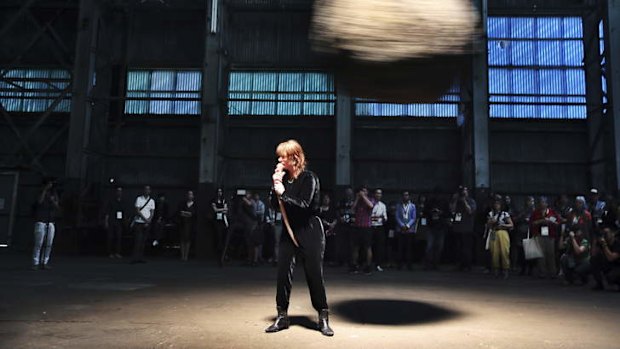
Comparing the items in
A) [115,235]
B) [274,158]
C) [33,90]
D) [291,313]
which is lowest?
[291,313]

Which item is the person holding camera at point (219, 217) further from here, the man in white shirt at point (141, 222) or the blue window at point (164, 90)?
the blue window at point (164, 90)

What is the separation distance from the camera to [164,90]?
1502 cm

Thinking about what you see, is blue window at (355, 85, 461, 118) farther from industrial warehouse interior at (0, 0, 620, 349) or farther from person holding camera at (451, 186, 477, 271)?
person holding camera at (451, 186, 477, 271)

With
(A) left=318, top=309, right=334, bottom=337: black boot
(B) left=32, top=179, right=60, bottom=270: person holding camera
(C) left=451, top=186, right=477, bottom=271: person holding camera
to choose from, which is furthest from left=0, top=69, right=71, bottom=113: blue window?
(A) left=318, top=309, right=334, bottom=337: black boot

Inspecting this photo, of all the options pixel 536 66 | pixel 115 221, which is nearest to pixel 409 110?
pixel 536 66

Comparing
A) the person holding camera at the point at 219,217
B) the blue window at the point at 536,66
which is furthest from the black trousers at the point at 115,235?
the blue window at the point at 536,66

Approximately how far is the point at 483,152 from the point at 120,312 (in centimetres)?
1088

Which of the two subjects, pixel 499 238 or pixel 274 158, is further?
pixel 274 158

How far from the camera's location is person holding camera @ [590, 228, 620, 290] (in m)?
7.24

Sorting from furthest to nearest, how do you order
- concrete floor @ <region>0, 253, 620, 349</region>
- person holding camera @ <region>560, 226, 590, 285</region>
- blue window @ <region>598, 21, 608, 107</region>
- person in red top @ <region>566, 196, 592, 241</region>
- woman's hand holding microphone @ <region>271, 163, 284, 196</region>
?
blue window @ <region>598, 21, 608, 107</region> < person in red top @ <region>566, 196, 592, 241</region> < person holding camera @ <region>560, 226, 590, 285</region> < woman's hand holding microphone @ <region>271, 163, 284, 196</region> < concrete floor @ <region>0, 253, 620, 349</region>

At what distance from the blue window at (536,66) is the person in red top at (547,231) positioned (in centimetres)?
546

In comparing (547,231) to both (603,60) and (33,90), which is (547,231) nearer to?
(603,60)

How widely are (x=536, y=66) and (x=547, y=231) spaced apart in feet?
24.2

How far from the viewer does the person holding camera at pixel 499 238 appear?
30.3 ft
